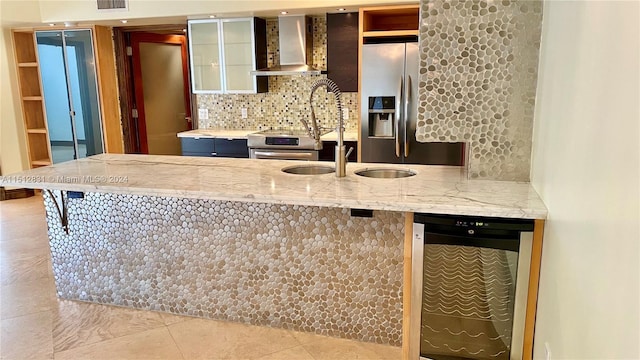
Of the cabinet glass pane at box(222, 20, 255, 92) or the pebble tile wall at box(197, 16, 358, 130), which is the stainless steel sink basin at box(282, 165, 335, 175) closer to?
the pebble tile wall at box(197, 16, 358, 130)

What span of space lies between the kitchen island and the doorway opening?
320 centimetres

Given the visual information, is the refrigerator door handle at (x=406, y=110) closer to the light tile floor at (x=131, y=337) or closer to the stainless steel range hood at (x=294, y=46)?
the stainless steel range hood at (x=294, y=46)

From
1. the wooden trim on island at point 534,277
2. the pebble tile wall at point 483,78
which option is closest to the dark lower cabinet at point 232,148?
the pebble tile wall at point 483,78

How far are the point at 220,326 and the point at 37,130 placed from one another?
4.88 metres

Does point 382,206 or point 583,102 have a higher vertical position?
point 583,102

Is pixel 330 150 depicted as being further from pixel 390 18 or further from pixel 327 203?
pixel 327 203

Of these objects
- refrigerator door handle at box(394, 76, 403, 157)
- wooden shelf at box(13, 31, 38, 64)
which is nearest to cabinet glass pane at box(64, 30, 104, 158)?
wooden shelf at box(13, 31, 38, 64)

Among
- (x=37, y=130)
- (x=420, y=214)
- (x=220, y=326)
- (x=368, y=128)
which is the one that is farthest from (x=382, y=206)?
(x=37, y=130)

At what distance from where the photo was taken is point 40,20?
5.36m

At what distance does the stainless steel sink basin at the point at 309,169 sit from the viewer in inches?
120

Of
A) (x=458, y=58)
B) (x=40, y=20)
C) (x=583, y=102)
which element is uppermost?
(x=40, y=20)

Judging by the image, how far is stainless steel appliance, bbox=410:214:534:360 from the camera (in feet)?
6.86

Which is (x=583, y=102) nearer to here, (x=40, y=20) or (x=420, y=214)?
(x=420, y=214)

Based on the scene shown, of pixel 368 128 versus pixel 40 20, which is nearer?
pixel 368 128
